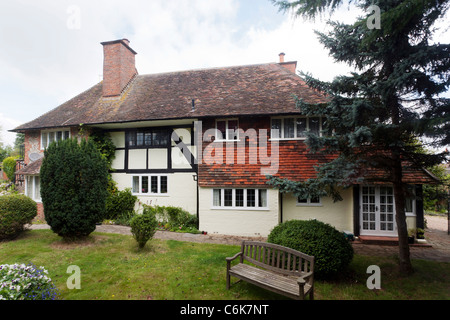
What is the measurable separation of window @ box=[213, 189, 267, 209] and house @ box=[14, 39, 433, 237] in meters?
0.05

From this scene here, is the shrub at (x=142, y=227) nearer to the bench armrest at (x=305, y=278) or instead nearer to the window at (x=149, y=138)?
the bench armrest at (x=305, y=278)

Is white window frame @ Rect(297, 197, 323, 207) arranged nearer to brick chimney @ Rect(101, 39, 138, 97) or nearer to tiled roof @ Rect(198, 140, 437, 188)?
tiled roof @ Rect(198, 140, 437, 188)

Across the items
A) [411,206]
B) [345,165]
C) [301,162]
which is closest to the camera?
[345,165]

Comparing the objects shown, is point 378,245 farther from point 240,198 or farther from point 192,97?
point 192,97

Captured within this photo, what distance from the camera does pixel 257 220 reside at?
33.0 ft

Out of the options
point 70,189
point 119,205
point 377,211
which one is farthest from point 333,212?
point 119,205

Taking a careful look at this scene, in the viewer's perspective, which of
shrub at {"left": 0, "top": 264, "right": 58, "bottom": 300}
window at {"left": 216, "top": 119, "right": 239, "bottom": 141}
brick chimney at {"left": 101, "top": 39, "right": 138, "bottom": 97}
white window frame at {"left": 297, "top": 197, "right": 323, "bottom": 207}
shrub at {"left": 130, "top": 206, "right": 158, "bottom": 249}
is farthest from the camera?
brick chimney at {"left": 101, "top": 39, "right": 138, "bottom": 97}

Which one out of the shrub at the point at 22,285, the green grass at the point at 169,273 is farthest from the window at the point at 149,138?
the shrub at the point at 22,285

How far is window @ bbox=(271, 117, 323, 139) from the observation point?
10312 millimetres

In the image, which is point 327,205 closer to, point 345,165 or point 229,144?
point 345,165

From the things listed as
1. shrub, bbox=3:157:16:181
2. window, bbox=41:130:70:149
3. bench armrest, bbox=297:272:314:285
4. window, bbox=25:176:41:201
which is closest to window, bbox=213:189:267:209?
bench armrest, bbox=297:272:314:285

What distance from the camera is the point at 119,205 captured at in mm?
A: 12188
